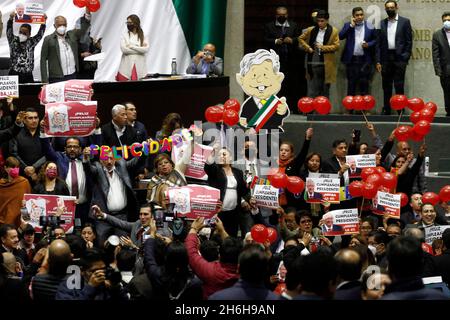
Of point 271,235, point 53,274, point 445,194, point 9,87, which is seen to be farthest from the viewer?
point 9,87

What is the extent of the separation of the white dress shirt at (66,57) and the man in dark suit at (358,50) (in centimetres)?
406

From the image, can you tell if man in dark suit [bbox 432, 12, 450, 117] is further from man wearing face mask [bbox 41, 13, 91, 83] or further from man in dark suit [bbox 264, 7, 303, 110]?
man wearing face mask [bbox 41, 13, 91, 83]

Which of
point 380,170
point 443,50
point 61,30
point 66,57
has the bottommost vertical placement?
point 380,170

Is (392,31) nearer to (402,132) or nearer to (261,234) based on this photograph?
(402,132)

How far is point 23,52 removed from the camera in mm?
17656

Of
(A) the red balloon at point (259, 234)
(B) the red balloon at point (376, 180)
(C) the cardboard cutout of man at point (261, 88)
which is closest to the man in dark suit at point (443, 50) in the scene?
(C) the cardboard cutout of man at point (261, 88)

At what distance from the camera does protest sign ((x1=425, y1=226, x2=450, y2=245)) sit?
13617 mm

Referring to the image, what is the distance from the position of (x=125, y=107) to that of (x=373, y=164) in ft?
10.7

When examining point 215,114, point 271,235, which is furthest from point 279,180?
point 215,114

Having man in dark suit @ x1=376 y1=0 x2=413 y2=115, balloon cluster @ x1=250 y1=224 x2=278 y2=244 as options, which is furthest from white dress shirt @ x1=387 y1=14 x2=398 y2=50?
balloon cluster @ x1=250 y1=224 x2=278 y2=244

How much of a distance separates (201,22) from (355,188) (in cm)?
708

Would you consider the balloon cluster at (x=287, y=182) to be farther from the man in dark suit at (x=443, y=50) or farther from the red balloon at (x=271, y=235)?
the man in dark suit at (x=443, y=50)
